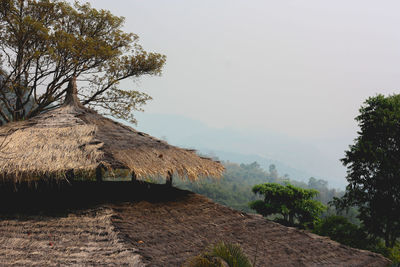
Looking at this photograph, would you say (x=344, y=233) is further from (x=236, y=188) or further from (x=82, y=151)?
(x=236, y=188)

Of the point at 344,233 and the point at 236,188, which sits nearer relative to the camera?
the point at 344,233

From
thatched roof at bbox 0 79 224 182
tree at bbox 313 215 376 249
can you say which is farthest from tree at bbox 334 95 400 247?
thatched roof at bbox 0 79 224 182

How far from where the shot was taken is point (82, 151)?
20.1 ft

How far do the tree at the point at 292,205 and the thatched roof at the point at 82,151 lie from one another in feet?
37.2

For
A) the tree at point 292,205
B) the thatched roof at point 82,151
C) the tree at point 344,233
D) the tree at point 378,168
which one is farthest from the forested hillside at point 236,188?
the tree at point 378,168

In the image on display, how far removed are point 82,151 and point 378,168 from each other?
12.5 metres

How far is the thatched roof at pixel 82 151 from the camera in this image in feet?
18.9

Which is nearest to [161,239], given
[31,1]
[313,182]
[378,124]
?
[31,1]

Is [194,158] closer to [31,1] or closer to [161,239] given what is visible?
[161,239]

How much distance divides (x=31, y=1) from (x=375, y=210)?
1549 centimetres

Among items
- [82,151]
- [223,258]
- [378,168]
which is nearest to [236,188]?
[378,168]

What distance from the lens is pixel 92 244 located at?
16.4 ft

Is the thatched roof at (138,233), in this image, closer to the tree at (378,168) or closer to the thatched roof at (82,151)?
the thatched roof at (82,151)

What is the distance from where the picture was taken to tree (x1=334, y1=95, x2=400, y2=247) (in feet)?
45.3
